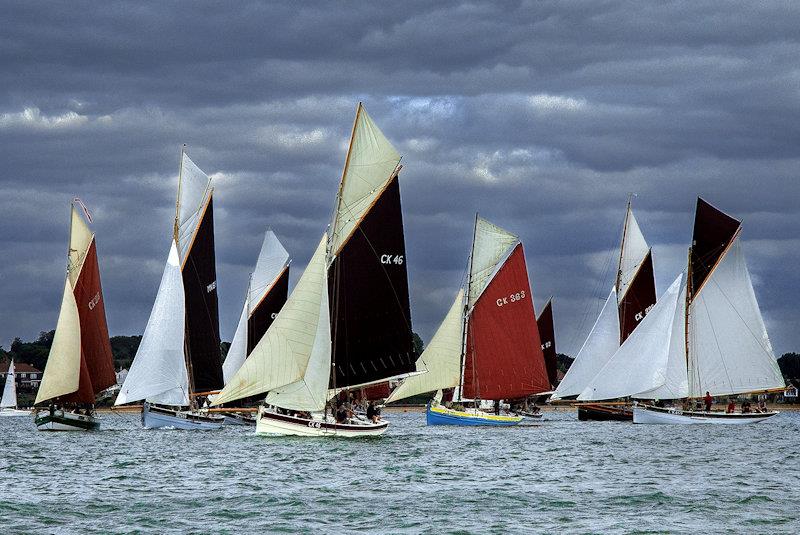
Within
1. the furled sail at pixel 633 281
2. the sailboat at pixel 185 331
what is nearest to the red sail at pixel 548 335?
the furled sail at pixel 633 281

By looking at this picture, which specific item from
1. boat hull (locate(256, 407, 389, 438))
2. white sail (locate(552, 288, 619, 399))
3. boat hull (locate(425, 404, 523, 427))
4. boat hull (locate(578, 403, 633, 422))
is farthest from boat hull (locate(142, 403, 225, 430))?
boat hull (locate(578, 403, 633, 422))

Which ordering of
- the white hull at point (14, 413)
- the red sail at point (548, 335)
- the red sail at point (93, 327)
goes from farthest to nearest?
the white hull at point (14, 413) < the red sail at point (548, 335) < the red sail at point (93, 327)

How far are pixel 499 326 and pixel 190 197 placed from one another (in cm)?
2439

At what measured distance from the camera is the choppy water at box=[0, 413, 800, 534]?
41.5 metres

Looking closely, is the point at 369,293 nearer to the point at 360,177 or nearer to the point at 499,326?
the point at 360,177

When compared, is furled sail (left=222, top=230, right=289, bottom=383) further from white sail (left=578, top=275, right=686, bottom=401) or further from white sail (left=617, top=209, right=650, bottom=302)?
white sail (left=617, top=209, right=650, bottom=302)

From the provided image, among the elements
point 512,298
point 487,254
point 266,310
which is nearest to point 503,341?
point 512,298

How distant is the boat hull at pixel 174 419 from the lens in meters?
95.9

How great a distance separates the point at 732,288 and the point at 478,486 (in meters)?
57.0

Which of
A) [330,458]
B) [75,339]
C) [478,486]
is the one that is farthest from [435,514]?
[75,339]

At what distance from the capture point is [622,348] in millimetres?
109562

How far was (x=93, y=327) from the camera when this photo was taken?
Answer: 316 ft

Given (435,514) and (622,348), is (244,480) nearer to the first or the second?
(435,514)

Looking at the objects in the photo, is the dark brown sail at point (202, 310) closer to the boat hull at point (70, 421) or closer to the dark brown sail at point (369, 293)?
the boat hull at point (70, 421)
